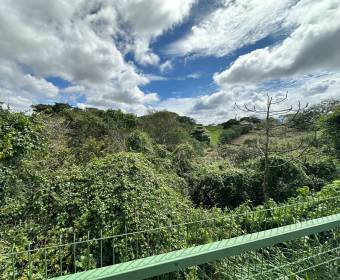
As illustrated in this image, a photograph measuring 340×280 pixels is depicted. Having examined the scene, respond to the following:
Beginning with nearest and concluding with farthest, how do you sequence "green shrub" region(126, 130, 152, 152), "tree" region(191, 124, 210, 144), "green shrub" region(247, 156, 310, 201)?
"green shrub" region(247, 156, 310, 201)
"green shrub" region(126, 130, 152, 152)
"tree" region(191, 124, 210, 144)

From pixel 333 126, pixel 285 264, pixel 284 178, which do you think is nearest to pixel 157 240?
pixel 285 264

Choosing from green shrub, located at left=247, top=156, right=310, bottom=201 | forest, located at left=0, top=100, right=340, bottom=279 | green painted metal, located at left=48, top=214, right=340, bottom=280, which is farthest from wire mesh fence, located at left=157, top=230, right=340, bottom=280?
green shrub, located at left=247, top=156, right=310, bottom=201

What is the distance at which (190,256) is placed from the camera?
1275mm

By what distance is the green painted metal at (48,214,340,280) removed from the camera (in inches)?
44.0

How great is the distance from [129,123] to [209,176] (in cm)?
1137

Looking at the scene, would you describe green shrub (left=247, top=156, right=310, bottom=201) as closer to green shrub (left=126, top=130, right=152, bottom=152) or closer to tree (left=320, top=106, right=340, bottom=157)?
tree (left=320, top=106, right=340, bottom=157)

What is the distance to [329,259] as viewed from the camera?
6.32ft

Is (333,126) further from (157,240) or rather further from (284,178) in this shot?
(157,240)

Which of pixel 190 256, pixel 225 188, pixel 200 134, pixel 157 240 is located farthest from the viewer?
pixel 200 134

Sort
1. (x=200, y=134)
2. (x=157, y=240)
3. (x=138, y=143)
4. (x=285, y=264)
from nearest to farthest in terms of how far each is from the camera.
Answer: (x=285, y=264) → (x=157, y=240) → (x=138, y=143) → (x=200, y=134)

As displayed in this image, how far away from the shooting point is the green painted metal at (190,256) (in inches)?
44.0

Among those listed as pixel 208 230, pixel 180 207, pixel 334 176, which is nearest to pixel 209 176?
pixel 334 176

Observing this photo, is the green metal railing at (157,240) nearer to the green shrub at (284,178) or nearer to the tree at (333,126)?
the green shrub at (284,178)

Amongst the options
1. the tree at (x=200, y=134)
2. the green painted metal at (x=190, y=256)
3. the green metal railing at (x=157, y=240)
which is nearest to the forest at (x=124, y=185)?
the green metal railing at (x=157, y=240)
